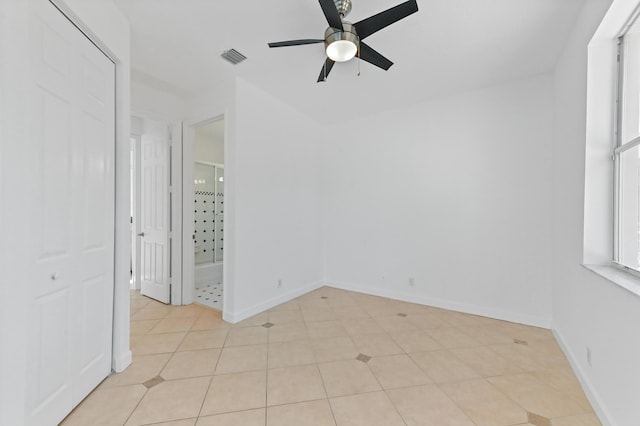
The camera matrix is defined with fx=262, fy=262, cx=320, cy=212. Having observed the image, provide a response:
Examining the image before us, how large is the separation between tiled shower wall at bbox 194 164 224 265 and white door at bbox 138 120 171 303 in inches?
45.3

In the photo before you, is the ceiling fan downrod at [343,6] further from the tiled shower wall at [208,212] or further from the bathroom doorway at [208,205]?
the tiled shower wall at [208,212]

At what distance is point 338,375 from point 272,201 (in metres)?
2.29

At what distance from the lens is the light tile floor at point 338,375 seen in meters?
1.67

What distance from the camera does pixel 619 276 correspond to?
1.67 meters

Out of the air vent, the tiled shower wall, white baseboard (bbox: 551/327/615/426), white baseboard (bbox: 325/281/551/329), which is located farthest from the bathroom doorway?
white baseboard (bbox: 551/327/615/426)

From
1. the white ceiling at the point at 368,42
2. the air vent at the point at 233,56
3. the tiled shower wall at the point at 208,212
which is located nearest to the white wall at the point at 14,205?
the white ceiling at the point at 368,42

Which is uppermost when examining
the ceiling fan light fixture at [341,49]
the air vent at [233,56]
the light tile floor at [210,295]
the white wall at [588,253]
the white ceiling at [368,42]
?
→ the white ceiling at [368,42]

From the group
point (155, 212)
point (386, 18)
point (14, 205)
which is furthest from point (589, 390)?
point (155, 212)

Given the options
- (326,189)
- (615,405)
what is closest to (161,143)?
(326,189)

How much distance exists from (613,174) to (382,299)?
283 cm

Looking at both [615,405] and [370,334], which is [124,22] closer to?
[370,334]

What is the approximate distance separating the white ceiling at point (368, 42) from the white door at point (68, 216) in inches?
28.3

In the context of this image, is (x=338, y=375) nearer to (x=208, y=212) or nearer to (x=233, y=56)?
(x=233, y=56)

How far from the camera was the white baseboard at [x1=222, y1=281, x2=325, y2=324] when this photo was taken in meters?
3.09
